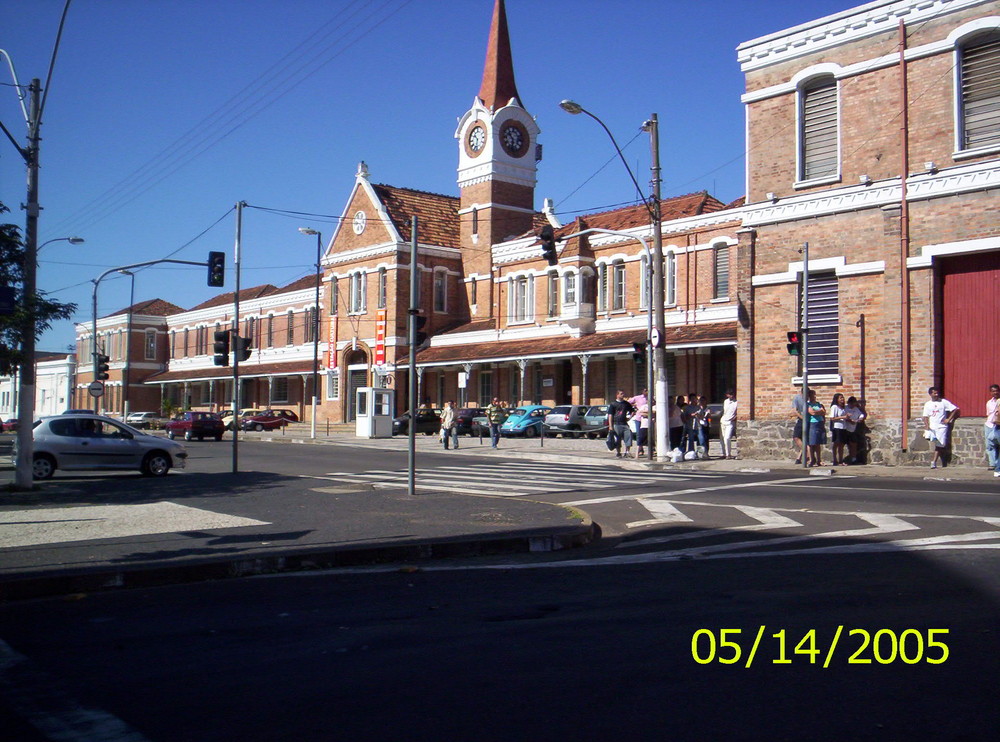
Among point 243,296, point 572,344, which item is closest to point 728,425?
point 572,344

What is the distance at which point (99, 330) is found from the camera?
287ft

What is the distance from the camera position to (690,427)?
83.4 feet

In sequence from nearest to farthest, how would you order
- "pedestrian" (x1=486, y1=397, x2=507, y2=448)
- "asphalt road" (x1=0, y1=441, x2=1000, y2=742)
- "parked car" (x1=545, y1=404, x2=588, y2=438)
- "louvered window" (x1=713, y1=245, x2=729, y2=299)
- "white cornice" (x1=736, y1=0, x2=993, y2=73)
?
"asphalt road" (x1=0, y1=441, x2=1000, y2=742), "white cornice" (x1=736, y1=0, x2=993, y2=73), "pedestrian" (x1=486, y1=397, x2=507, y2=448), "parked car" (x1=545, y1=404, x2=588, y2=438), "louvered window" (x1=713, y1=245, x2=729, y2=299)

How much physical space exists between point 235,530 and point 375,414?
107 feet

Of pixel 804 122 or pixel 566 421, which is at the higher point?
pixel 804 122

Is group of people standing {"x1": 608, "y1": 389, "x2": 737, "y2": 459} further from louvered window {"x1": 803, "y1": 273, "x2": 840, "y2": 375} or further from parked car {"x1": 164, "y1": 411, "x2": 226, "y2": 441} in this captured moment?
parked car {"x1": 164, "y1": 411, "x2": 226, "y2": 441}

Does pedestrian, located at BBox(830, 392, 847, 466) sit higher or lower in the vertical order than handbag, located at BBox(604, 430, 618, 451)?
higher

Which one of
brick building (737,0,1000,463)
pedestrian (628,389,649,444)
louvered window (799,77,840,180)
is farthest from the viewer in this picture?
pedestrian (628,389,649,444)

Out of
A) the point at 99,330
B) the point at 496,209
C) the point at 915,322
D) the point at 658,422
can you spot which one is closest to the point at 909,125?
the point at 915,322

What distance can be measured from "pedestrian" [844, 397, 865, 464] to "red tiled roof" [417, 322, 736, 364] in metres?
14.1

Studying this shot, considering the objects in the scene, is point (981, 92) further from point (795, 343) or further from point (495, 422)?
point (495, 422)

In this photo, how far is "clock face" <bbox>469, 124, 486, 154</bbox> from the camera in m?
53.3

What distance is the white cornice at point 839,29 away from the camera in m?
22.0

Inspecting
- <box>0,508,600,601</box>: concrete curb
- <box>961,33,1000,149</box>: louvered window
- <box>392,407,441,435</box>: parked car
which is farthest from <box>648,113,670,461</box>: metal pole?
<box>392,407,441,435</box>: parked car
